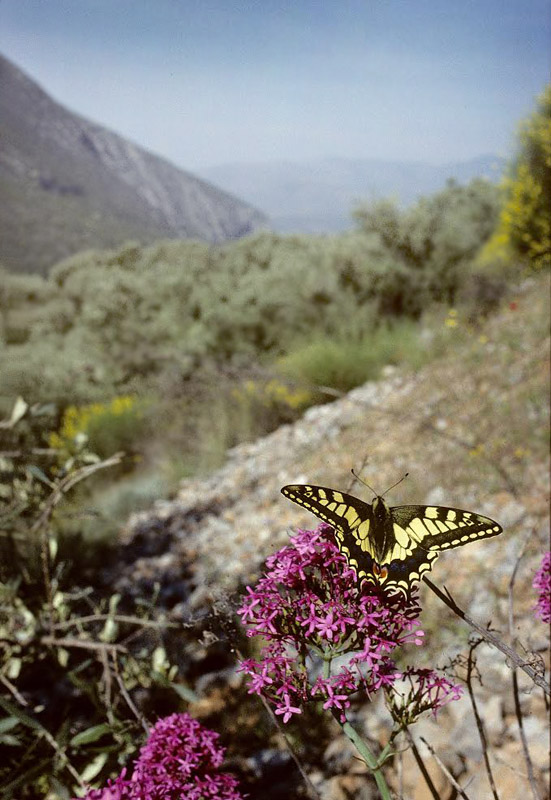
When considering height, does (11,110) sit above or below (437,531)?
above

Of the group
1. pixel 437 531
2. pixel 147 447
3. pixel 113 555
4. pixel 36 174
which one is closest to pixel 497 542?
pixel 437 531

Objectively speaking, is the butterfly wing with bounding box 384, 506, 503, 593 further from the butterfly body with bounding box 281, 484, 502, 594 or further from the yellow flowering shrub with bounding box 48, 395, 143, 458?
the yellow flowering shrub with bounding box 48, 395, 143, 458

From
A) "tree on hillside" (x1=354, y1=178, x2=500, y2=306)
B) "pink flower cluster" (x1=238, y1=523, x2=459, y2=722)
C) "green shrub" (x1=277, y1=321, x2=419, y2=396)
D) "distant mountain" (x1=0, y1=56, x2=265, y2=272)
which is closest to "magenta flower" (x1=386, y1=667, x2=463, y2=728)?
"pink flower cluster" (x1=238, y1=523, x2=459, y2=722)

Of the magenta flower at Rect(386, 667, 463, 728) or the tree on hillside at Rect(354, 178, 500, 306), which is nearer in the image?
the magenta flower at Rect(386, 667, 463, 728)

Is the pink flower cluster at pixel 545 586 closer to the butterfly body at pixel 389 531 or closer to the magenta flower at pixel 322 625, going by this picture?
the butterfly body at pixel 389 531

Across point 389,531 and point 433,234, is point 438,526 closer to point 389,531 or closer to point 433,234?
point 389,531

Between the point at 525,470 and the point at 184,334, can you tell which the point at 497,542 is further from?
the point at 184,334

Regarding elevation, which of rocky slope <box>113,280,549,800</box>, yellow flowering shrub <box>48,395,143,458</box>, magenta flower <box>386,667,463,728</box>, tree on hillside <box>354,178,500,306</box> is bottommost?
yellow flowering shrub <box>48,395,143,458</box>
